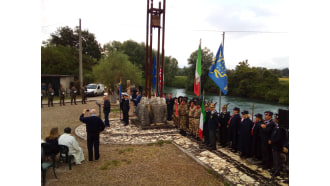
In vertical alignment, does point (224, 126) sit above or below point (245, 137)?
above

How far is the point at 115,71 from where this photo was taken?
2188cm

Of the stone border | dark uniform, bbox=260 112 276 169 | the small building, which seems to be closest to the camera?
the stone border

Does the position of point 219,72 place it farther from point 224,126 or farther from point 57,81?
point 57,81

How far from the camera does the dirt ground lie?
493cm

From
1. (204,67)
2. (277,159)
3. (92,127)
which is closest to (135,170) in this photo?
(92,127)

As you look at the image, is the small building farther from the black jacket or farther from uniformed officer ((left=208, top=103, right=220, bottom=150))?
uniformed officer ((left=208, top=103, right=220, bottom=150))

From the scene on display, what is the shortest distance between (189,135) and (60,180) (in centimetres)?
551

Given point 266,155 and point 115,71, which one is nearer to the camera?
point 266,155

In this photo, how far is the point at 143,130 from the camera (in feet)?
32.7

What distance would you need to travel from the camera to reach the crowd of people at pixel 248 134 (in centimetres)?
525

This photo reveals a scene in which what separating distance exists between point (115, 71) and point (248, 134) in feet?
58.9

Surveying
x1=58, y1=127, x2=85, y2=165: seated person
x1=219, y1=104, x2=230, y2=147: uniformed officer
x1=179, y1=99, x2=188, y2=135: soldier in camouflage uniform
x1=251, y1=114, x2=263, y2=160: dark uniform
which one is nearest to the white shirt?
x1=58, y1=127, x2=85, y2=165: seated person

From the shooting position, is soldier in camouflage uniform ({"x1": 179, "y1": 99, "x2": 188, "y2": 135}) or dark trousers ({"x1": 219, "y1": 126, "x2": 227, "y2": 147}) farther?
soldier in camouflage uniform ({"x1": 179, "y1": 99, "x2": 188, "y2": 135})

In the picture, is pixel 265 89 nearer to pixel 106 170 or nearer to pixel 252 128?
pixel 252 128
